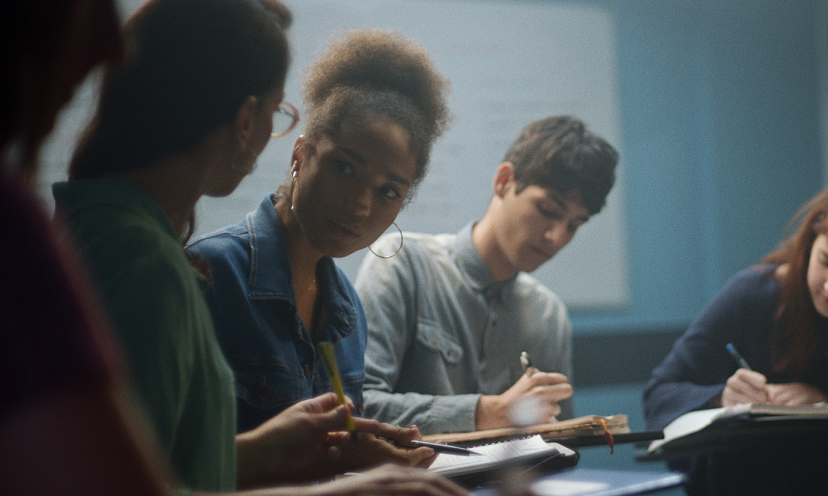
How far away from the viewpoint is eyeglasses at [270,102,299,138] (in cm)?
96

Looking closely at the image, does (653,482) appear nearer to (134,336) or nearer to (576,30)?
(134,336)

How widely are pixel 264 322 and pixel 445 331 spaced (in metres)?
0.71

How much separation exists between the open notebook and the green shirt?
0.38 m

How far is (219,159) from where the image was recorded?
0.78m

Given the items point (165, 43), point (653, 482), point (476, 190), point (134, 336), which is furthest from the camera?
point (476, 190)

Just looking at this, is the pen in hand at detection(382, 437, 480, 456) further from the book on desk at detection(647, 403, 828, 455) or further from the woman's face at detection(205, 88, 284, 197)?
the book on desk at detection(647, 403, 828, 455)

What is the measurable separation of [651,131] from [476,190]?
0.91m

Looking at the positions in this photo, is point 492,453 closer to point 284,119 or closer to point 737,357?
point 284,119

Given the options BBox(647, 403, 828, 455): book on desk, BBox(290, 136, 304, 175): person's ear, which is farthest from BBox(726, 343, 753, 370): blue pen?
BBox(290, 136, 304, 175): person's ear

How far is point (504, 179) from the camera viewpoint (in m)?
1.91

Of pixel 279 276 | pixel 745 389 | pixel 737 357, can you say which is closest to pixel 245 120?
pixel 279 276

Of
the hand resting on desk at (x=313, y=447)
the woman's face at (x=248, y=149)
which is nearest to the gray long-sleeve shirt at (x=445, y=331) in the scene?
the hand resting on desk at (x=313, y=447)

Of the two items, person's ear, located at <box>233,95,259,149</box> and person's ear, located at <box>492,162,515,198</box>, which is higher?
person's ear, located at <box>233,95,259,149</box>

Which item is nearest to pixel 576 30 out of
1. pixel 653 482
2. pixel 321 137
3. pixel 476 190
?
pixel 476 190
